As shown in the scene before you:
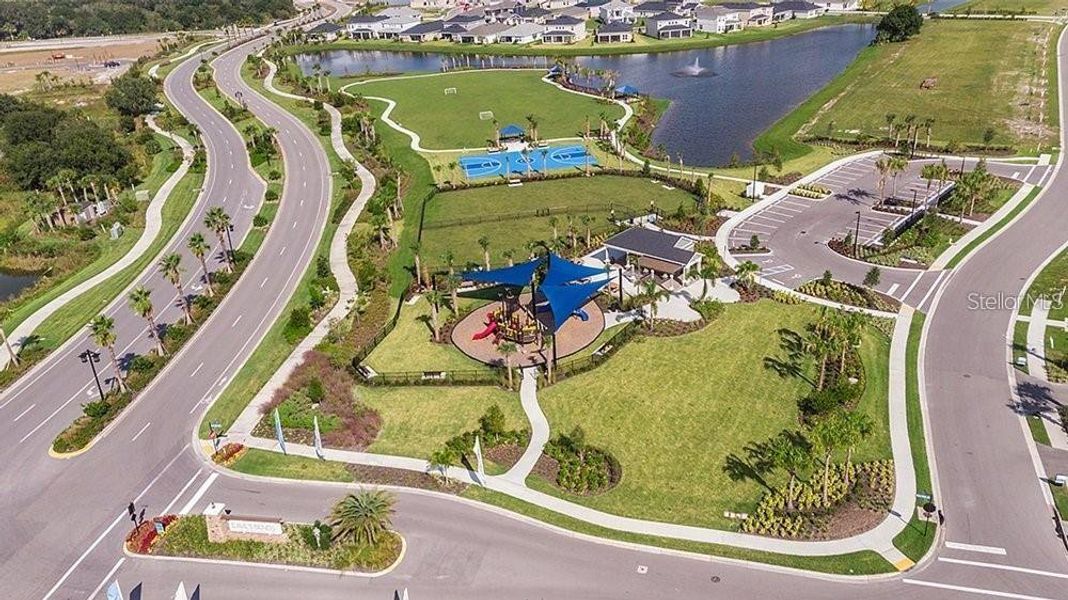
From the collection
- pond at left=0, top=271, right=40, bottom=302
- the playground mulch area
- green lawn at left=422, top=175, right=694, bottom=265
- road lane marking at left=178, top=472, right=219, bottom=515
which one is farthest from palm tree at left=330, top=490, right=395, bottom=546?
pond at left=0, top=271, right=40, bottom=302

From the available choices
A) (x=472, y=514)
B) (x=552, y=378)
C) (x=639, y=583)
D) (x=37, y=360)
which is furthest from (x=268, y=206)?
(x=639, y=583)

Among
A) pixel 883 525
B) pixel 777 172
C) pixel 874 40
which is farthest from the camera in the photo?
pixel 874 40

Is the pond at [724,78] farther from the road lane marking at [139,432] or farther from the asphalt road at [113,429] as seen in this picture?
the road lane marking at [139,432]

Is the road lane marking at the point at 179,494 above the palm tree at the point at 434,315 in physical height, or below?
below

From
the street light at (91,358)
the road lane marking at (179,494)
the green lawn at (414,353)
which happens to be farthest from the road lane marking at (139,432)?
the green lawn at (414,353)

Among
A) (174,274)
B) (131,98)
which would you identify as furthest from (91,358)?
(131,98)

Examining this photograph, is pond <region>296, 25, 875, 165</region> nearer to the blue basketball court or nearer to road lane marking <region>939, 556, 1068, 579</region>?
the blue basketball court

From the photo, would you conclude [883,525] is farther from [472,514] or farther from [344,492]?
[344,492]
